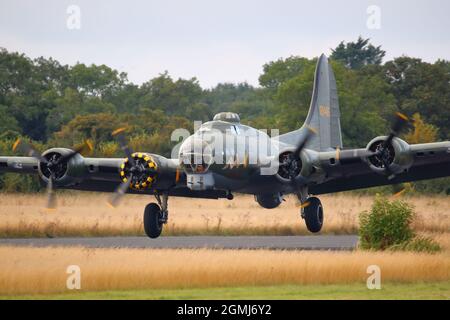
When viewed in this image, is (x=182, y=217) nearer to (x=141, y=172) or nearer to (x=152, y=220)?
(x=152, y=220)

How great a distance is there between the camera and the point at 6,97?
79.2 metres

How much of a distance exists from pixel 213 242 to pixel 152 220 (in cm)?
253

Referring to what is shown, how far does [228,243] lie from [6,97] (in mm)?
51888

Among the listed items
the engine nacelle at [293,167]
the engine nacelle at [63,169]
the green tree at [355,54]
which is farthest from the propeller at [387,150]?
the green tree at [355,54]

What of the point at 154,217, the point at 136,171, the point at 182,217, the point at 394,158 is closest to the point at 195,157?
the point at 136,171

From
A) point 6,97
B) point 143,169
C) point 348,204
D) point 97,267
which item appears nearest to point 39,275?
point 97,267

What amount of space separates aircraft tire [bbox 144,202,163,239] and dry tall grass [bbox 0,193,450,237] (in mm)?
5042

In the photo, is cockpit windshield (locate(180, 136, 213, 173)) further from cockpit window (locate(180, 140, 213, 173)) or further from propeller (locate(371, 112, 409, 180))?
propeller (locate(371, 112, 409, 180))

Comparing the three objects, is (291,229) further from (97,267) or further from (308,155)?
(97,267)

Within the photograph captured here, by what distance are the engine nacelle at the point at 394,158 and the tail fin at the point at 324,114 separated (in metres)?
6.45

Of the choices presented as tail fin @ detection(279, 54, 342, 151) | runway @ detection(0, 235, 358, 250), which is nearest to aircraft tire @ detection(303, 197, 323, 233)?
runway @ detection(0, 235, 358, 250)

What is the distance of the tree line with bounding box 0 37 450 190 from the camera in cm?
6325

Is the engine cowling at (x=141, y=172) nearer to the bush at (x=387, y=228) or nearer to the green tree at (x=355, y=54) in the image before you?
the bush at (x=387, y=228)

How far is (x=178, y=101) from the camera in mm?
93125
